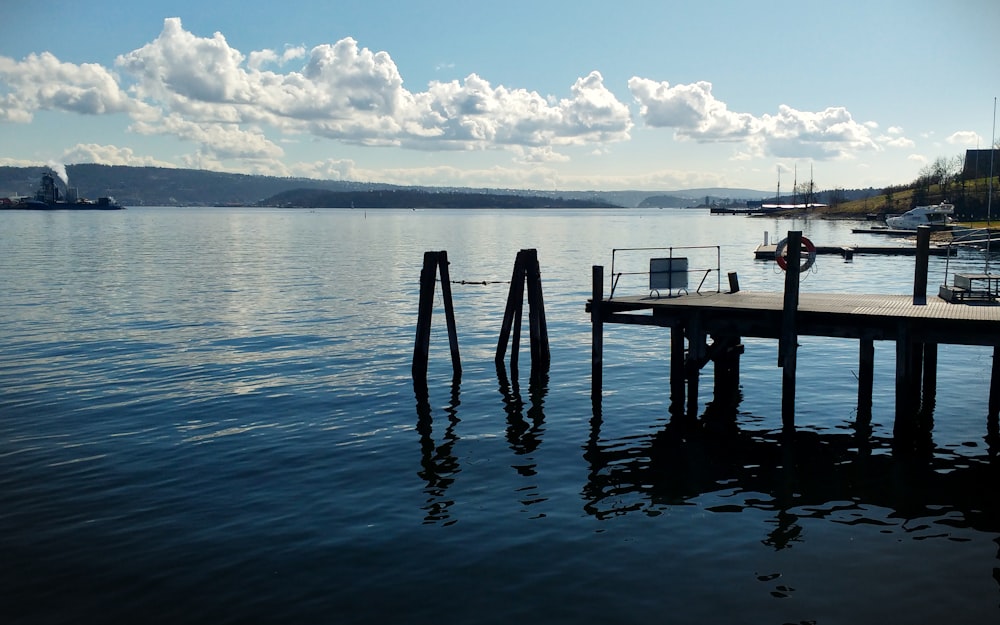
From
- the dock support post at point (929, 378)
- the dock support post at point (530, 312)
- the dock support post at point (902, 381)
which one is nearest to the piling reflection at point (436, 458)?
the dock support post at point (530, 312)

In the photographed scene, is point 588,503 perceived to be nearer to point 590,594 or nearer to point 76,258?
point 590,594

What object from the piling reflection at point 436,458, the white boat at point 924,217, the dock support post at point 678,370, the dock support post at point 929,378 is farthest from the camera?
the white boat at point 924,217

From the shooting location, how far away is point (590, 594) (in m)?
12.4

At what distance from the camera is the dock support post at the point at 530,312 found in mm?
26594

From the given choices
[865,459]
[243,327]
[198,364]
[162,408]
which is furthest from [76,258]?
[865,459]

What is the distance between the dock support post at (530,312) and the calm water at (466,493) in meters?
0.88

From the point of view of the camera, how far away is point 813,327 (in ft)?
64.7

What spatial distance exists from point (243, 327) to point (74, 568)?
26501 mm

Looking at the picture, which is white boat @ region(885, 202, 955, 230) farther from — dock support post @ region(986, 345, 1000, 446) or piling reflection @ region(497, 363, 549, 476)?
piling reflection @ region(497, 363, 549, 476)

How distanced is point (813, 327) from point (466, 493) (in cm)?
916

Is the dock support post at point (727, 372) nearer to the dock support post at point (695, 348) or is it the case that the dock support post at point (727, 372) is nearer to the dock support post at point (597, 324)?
the dock support post at point (695, 348)

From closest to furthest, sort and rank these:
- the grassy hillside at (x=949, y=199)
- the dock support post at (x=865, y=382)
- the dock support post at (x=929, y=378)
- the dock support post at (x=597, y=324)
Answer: the dock support post at (x=865, y=382) → the dock support post at (x=597, y=324) → the dock support post at (x=929, y=378) → the grassy hillside at (x=949, y=199)

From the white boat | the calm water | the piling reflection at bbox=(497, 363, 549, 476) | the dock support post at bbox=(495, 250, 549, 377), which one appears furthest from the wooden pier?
the white boat

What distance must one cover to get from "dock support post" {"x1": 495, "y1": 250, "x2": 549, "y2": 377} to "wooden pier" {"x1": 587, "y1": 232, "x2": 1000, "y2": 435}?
4.01 metres
